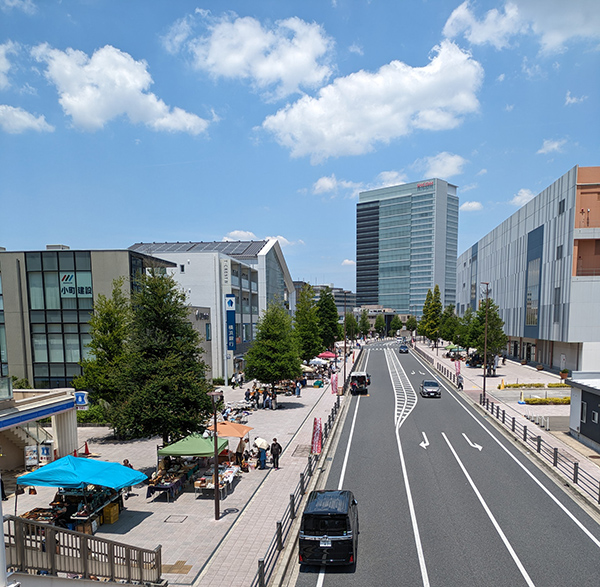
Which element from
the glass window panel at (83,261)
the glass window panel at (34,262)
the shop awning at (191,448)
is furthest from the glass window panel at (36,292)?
the shop awning at (191,448)

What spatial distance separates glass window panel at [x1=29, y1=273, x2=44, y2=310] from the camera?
29156 millimetres

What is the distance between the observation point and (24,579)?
732cm

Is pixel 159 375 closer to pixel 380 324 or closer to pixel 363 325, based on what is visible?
pixel 363 325

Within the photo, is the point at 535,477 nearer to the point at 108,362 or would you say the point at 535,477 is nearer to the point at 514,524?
the point at 514,524

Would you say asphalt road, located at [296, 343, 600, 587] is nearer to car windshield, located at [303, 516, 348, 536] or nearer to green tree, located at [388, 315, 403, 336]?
car windshield, located at [303, 516, 348, 536]

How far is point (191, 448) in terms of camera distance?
55.4 feet

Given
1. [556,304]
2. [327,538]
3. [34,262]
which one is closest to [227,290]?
[34,262]

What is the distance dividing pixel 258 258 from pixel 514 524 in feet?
152

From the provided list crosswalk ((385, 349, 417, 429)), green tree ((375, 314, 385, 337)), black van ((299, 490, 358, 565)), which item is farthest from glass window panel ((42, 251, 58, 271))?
green tree ((375, 314, 385, 337))

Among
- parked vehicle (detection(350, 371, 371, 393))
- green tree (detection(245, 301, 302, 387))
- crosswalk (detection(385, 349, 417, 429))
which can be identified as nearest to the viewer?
crosswalk (detection(385, 349, 417, 429))

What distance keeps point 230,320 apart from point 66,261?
17849mm

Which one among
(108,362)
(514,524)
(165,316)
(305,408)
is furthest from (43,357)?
(514,524)

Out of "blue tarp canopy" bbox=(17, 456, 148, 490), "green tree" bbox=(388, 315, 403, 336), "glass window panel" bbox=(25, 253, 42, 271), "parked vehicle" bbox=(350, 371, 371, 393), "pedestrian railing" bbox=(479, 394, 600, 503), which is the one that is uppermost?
"glass window panel" bbox=(25, 253, 42, 271)

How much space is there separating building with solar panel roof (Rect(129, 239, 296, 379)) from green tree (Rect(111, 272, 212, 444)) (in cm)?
1782
